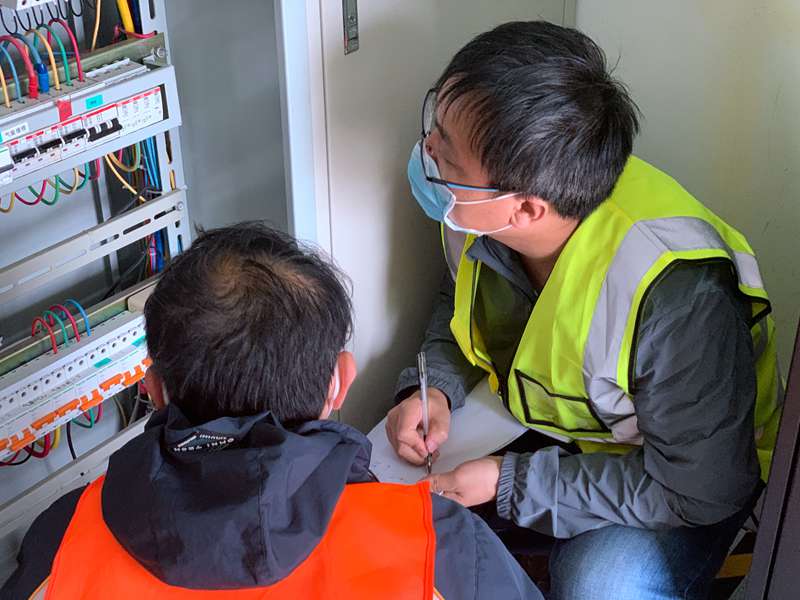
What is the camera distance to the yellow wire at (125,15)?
157cm

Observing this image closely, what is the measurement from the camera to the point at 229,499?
907 millimetres

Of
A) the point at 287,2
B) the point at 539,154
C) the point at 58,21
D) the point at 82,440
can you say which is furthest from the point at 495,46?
the point at 82,440


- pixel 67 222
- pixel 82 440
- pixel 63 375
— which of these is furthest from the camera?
pixel 82 440

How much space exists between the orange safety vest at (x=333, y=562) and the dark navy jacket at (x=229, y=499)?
0.03m

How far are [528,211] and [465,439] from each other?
429 millimetres

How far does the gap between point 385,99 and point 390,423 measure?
0.53 meters

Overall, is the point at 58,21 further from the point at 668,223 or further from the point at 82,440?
the point at 668,223

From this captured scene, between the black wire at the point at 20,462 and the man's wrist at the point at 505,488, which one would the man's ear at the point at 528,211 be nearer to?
the man's wrist at the point at 505,488

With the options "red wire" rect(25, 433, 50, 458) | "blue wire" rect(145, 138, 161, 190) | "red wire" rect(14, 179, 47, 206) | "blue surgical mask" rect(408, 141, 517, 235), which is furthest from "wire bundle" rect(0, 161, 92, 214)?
"blue surgical mask" rect(408, 141, 517, 235)

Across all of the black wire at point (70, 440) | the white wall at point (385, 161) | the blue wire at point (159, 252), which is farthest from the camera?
the black wire at point (70, 440)

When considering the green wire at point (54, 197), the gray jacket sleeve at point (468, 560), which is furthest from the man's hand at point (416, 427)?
the green wire at point (54, 197)

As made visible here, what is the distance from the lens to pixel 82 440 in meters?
1.98

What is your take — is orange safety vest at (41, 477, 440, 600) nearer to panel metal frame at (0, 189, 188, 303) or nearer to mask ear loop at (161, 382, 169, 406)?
mask ear loop at (161, 382, 169, 406)

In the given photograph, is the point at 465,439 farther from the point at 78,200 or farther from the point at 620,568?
the point at 78,200
